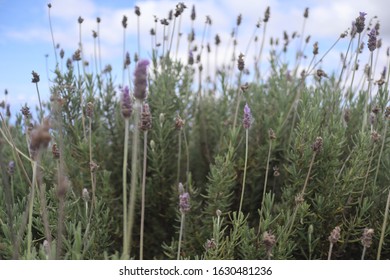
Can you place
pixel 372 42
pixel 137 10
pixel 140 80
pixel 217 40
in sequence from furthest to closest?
1. pixel 217 40
2. pixel 137 10
3. pixel 372 42
4. pixel 140 80

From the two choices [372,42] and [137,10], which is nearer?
[372,42]

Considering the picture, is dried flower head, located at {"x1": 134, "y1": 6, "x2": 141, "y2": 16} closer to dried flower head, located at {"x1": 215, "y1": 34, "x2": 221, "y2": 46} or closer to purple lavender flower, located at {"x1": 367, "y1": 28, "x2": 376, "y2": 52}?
dried flower head, located at {"x1": 215, "y1": 34, "x2": 221, "y2": 46}

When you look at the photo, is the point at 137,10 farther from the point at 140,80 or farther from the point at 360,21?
the point at 140,80

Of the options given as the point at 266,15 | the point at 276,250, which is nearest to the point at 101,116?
the point at 266,15

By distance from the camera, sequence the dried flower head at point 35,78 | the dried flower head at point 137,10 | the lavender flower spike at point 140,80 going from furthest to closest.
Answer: the dried flower head at point 137,10 < the dried flower head at point 35,78 < the lavender flower spike at point 140,80

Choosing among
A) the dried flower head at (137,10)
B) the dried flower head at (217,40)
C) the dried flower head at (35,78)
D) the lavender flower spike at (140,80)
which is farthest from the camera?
the dried flower head at (217,40)

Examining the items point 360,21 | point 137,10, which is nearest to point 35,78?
point 137,10

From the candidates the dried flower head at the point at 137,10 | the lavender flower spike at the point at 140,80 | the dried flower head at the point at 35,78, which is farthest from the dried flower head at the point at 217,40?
the lavender flower spike at the point at 140,80

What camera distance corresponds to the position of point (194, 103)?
2.23 meters

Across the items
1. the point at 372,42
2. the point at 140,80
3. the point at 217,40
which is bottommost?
the point at 140,80

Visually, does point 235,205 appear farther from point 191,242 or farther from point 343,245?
point 343,245

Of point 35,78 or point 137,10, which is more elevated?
point 137,10

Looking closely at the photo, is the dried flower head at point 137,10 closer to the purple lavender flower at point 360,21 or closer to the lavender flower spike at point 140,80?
the purple lavender flower at point 360,21
